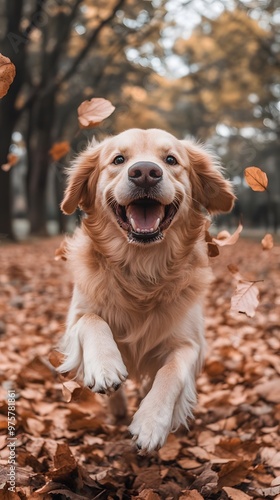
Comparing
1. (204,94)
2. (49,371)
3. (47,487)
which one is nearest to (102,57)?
(204,94)

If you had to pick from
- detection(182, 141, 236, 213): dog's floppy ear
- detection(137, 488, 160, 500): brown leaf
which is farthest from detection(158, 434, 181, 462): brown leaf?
detection(182, 141, 236, 213): dog's floppy ear

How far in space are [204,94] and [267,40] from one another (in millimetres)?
9074

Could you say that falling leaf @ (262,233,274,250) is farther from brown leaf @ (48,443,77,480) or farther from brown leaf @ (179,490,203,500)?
Answer: brown leaf @ (48,443,77,480)

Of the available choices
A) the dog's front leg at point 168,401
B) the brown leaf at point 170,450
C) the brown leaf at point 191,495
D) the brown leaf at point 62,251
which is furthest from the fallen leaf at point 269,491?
the brown leaf at point 62,251

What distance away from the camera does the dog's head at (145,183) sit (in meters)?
2.53

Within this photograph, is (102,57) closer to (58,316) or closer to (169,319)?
(58,316)

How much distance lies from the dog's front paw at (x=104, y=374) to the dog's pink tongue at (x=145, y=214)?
2.14ft

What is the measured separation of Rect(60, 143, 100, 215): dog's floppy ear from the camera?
311 cm

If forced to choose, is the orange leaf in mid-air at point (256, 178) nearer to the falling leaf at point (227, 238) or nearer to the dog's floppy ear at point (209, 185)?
the falling leaf at point (227, 238)

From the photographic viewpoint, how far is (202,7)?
37.1 feet

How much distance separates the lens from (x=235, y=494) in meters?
2.25

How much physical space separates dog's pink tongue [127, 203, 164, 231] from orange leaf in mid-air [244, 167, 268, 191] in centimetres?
44

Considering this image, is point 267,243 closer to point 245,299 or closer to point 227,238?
point 227,238

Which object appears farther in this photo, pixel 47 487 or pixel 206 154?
pixel 206 154
